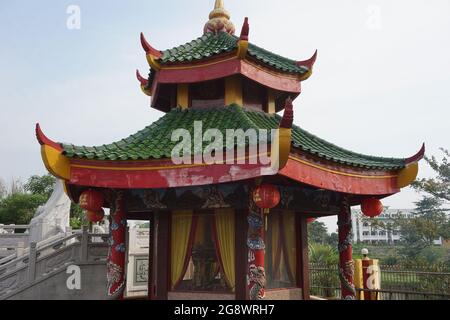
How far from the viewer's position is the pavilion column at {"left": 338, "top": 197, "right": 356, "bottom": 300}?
9148 millimetres

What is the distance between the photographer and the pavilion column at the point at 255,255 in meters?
7.28

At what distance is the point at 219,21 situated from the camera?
1123cm

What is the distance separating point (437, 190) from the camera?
108ft

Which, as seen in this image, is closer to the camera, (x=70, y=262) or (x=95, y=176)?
(x=95, y=176)

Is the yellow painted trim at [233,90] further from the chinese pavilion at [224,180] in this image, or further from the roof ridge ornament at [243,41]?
the roof ridge ornament at [243,41]

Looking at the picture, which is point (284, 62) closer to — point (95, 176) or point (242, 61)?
point (242, 61)

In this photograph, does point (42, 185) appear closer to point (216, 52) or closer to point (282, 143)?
point (216, 52)

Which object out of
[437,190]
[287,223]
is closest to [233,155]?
[287,223]

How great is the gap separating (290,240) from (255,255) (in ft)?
6.36

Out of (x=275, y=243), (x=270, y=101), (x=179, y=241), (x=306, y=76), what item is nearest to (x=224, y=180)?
(x=179, y=241)

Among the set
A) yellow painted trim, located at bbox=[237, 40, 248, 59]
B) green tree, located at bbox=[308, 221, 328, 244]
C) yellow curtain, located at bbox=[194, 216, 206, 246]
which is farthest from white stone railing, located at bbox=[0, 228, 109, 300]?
green tree, located at bbox=[308, 221, 328, 244]

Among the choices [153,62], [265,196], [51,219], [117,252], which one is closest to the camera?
[265,196]

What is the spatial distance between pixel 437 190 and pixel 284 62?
28.0 metres

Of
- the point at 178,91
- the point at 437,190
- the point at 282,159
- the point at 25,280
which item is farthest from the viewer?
the point at 437,190
